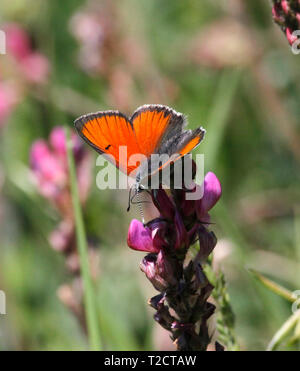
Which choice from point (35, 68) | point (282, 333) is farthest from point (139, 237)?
point (35, 68)

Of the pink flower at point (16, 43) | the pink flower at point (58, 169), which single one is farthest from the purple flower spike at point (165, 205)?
the pink flower at point (16, 43)

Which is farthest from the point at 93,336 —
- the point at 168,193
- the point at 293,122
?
the point at 293,122

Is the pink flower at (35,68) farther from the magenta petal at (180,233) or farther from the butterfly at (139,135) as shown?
the magenta petal at (180,233)

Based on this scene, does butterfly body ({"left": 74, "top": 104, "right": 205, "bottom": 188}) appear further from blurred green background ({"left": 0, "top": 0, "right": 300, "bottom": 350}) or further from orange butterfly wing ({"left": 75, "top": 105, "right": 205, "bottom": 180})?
blurred green background ({"left": 0, "top": 0, "right": 300, "bottom": 350})

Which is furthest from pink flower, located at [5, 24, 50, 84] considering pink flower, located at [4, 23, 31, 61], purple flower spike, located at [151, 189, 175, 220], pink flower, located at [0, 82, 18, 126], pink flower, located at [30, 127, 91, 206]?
purple flower spike, located at [151, 189, 175, 220]

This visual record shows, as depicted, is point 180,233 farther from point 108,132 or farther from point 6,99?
point 6,99
